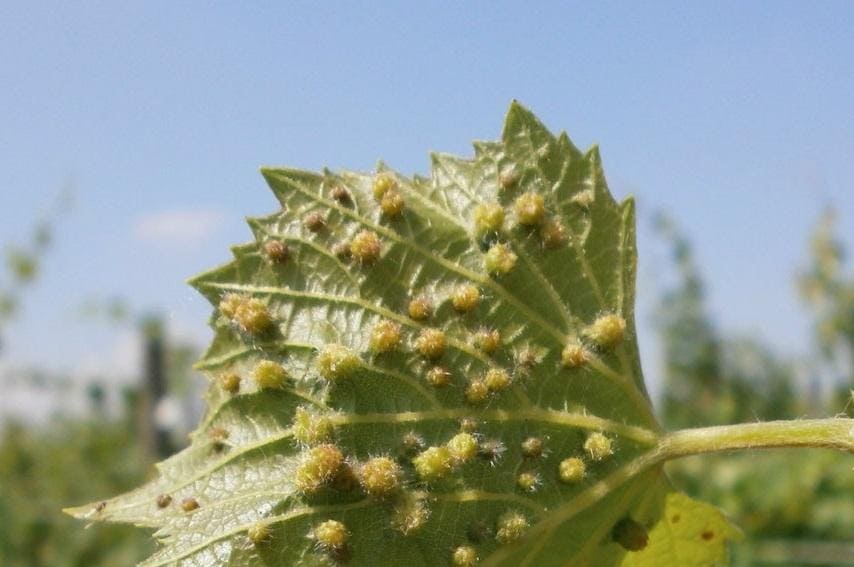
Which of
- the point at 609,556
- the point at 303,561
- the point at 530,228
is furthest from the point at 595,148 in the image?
the point at 303,561

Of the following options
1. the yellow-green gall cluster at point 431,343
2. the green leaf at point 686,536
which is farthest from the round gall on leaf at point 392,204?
the green leaf at point 686,536

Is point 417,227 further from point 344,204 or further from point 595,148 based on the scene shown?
point 595,148

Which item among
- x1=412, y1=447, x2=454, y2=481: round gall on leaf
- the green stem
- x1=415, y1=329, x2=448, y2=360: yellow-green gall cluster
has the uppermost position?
x1=415, y1=329, x2=448, y2=360: yellow-green gall cluster

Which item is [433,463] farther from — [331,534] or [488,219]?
[488,219]

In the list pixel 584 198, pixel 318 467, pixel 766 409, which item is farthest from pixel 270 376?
pixel 766 409

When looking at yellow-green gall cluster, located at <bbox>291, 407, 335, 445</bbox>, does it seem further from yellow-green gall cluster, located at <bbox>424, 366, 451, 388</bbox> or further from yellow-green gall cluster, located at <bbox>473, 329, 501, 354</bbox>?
yellow-green gall cluster, located at <bbox>473, 329, 501, 354</bbox>

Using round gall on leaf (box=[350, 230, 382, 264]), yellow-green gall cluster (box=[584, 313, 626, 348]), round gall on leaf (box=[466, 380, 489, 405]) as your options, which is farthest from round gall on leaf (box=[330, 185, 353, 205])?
yellow-green gall cluster (box=[584, 313, 626, 348])
